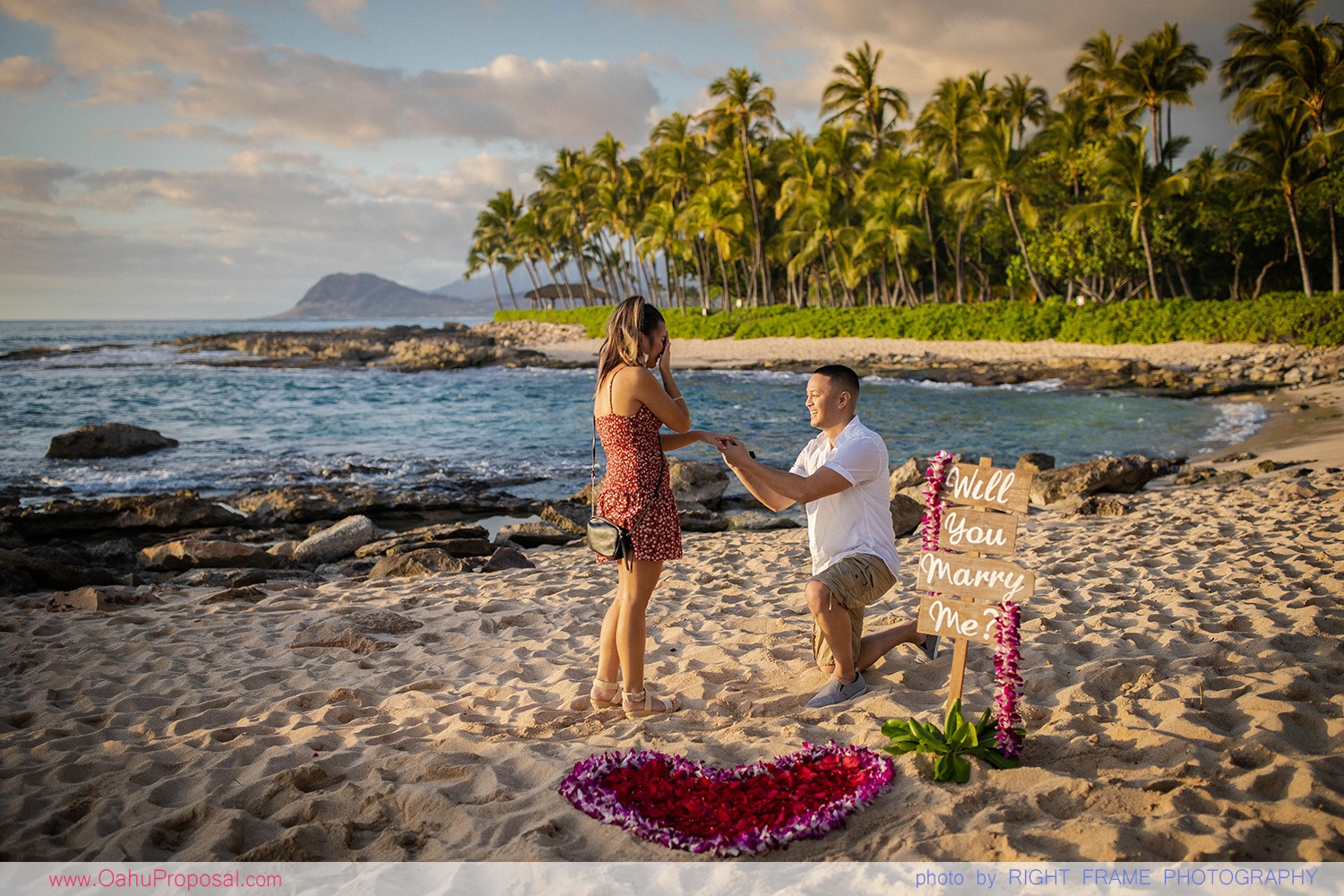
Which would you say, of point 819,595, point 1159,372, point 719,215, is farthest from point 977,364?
point 819,595

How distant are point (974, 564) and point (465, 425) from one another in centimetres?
1905

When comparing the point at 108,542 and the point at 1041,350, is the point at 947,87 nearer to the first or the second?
the point at 1041,350

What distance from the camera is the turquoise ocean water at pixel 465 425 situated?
14.3 m

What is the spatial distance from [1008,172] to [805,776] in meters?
34.3

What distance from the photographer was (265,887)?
8.64ft

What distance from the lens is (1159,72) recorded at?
1291 inches

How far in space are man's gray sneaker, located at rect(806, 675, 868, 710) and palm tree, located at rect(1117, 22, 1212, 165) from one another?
35124mm

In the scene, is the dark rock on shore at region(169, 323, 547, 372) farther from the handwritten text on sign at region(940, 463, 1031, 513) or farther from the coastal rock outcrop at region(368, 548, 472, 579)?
the handwritten text on sign at region(940, 463, 1031, 513)

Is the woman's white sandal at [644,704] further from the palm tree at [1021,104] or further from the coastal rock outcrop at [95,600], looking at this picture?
the palm tree at [1021,104]

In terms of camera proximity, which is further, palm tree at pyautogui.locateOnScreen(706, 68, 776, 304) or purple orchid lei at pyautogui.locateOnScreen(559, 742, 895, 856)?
palm tree at pyautogui.locateOnScreen(706, 68, 776, 304)

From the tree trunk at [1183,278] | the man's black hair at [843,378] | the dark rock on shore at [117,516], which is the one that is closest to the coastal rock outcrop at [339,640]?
the man's black hair at [843,378]

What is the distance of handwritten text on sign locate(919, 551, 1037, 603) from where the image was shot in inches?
125

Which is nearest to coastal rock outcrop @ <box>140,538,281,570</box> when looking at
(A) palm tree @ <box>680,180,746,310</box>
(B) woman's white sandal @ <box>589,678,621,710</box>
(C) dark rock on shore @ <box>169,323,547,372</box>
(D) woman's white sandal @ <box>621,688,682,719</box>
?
(B) woman's white sandal @ <box>589,678,621,710</box>

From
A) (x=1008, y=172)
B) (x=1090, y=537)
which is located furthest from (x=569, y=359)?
(x=1090, y=537)
